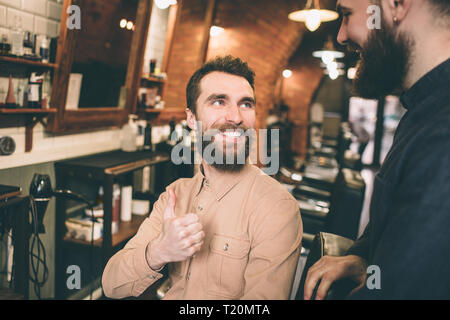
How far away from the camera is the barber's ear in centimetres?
90

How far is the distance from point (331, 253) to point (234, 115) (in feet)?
2.23

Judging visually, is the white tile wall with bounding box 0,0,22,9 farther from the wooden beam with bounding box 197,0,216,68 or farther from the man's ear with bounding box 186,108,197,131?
the wooden beam with bounding box 197,0,216,68

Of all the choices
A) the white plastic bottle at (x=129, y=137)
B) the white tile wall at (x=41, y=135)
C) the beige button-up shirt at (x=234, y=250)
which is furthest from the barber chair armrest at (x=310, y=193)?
the beige button-up shirt at (x=234, y=250)

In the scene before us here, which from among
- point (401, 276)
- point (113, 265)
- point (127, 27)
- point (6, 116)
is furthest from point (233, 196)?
point (127, 27)

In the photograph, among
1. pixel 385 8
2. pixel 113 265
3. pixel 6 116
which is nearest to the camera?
pixel 385 8

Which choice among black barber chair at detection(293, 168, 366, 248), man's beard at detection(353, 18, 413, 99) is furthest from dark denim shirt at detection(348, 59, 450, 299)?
black barber chair at detection(293, 168, 366, 248)

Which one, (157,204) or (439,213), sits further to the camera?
(157,204)

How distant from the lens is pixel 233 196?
4.68ft

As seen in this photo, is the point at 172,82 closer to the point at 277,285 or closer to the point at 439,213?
the point at 277,285

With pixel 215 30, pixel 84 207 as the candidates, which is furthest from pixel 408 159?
pixel 215 30

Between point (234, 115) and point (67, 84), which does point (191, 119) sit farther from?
point (67, 84)

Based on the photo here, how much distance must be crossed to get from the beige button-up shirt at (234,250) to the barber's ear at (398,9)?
0.72 metres

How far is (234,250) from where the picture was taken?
4.33ft

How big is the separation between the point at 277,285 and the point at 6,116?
1745 millimetres
